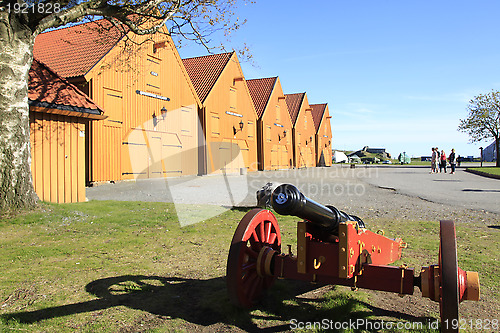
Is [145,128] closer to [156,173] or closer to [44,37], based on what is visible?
[156,173]

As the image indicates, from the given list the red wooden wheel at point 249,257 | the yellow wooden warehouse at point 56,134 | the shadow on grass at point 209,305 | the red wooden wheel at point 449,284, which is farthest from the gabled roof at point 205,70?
the red wooden wheel at point 449,284

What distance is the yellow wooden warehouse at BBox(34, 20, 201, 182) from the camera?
16375 mm

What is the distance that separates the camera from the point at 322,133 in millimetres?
56594

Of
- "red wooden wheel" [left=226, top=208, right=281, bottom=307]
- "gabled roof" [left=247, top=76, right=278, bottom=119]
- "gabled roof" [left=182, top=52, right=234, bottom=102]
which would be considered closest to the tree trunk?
"red wooden wheel" [left=226, top=208, right=281, bottom=307]

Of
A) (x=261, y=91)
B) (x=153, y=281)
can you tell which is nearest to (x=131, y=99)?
(x=153, y=281)

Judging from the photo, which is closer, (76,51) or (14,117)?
(14,117)

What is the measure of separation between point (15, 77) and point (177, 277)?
18.5 feet

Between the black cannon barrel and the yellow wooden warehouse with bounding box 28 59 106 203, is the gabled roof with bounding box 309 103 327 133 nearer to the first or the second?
the yellow wooden warehouse with bounding box 28 59 106 203

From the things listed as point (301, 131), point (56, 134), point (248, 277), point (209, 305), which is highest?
point (301, 131)

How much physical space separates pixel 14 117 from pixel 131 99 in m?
11.5

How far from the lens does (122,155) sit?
17625 mm

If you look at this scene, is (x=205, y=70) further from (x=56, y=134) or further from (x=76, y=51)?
(x=56, y=134)

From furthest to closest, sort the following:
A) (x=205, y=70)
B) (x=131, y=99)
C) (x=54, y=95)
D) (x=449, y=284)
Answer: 1. (x=205, y=70)
2. (x=131, y=99)
3. (x=54, y=95)
4. (x=449, y=284)

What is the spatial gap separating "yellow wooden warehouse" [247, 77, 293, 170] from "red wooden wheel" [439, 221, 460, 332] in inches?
1249
